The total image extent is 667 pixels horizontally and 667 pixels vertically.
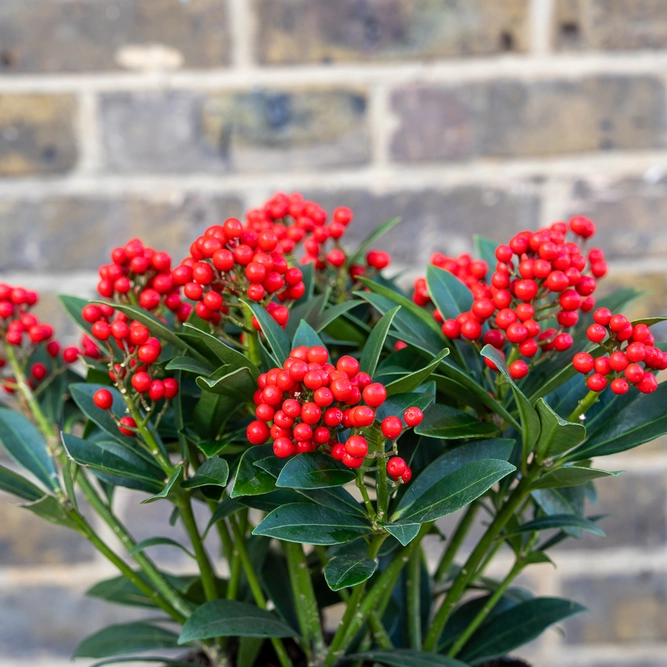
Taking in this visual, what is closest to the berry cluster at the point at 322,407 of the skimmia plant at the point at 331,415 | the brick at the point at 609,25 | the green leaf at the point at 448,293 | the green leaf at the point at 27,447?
the skimmia plant at the point at 331,415

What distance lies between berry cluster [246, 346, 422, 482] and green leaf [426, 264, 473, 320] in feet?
0.35

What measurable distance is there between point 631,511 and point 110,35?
0.89 metres

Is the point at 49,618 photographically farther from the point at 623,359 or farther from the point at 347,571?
the point at 623,359

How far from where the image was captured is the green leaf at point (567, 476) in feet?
1.11

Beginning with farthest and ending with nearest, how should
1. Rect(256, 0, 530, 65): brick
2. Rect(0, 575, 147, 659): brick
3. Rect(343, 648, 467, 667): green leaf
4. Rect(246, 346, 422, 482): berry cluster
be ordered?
1. Rect(0, 575, 147, 659): brick
2. Rect(256, 0, 530, 65): brick
3. Rect(343, 648, 467, 667): green leaf
4. Rect(246, 346, 422, 482): berry cluster

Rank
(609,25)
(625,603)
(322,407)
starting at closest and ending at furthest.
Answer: (322,407)
(609,25)
(625,603)

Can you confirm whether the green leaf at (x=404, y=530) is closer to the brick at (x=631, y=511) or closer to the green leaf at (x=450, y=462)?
the green leaf at (x=450, y=462)

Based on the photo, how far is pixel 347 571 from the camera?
0.33 metres

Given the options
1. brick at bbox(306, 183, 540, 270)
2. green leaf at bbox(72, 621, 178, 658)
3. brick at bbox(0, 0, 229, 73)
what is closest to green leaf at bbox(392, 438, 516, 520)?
green leaf at bbox(72, 621, 178, 658)

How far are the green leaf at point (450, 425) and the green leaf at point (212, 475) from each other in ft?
0.31

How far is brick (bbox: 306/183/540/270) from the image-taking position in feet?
2.92

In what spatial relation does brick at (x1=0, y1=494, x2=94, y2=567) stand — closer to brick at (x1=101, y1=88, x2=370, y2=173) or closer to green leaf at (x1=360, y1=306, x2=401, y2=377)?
brick at (x1=101, y1=88, x2=370, y2=173)

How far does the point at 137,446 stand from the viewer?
41cm

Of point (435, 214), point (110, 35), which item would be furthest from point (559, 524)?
point (110, 35)
